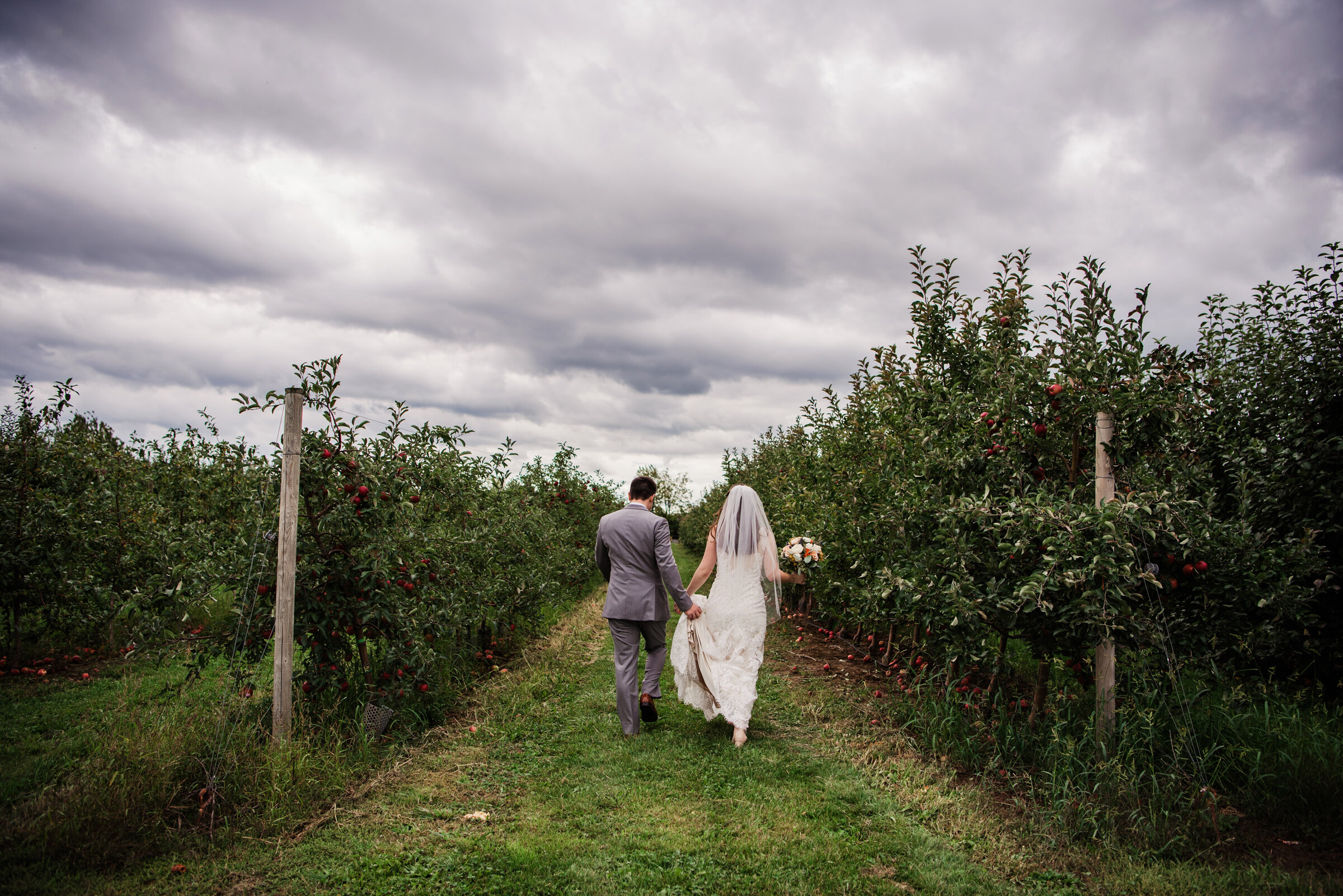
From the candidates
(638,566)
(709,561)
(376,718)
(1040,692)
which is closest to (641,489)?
(638,566)

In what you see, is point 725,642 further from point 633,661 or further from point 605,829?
point 605,829

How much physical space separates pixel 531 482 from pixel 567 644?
3223mm

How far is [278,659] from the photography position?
4410 millimetres

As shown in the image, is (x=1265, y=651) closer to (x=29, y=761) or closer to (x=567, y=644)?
(x=567, y=644)

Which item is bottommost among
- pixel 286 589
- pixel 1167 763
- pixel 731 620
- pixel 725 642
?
pixel 1167 763

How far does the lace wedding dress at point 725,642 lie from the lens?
548 centimetres

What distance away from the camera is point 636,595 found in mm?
5676

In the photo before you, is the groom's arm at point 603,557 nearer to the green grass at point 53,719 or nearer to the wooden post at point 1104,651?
the green grass at point 53,719

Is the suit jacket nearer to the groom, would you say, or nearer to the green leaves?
the groom

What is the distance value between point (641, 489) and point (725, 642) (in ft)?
4.70

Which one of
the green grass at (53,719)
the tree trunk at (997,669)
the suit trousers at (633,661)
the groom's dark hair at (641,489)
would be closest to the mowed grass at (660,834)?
the suit trousers at (633,661)

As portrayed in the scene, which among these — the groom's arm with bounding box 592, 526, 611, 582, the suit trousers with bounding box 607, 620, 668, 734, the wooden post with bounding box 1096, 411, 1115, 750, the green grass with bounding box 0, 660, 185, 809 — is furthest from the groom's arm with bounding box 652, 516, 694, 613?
the green grass with bounding box 0, 660, 185, 809

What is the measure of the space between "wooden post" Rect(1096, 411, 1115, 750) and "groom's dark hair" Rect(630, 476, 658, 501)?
320 cm

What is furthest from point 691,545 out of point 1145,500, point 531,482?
point 1145,500
